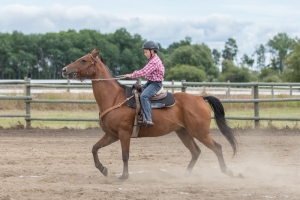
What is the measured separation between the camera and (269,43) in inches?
4274

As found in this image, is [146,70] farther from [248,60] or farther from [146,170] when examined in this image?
[248,60]

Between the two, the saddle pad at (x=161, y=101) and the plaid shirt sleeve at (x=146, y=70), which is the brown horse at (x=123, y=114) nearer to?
the saddle pad at (x=161, y=101)

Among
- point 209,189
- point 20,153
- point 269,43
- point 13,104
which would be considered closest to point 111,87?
point 209,189

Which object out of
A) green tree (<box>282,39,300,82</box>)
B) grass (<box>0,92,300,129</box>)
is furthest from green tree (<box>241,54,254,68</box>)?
grass (<box>0,92,300,129</box>)

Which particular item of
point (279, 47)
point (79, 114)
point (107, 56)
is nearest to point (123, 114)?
point (79, 114)

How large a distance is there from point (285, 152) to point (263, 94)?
11158 millimetres

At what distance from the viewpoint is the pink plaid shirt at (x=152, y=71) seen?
8.97 metres

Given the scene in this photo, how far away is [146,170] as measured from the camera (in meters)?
9.96

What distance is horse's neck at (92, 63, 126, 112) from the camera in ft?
30.2

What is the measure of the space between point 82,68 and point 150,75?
1133 millimetres

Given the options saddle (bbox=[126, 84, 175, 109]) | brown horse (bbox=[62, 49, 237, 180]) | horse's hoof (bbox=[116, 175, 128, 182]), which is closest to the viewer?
horse's hoof (bbox=[116, 175, 128, 182])

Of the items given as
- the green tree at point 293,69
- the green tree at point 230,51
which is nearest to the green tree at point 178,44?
the green tree at point 230,51

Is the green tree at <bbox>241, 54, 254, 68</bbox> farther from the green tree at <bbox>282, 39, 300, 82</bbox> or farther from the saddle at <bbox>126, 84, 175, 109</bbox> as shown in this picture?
the saddle at <bbox>126, 84, 175, 109</bbox>

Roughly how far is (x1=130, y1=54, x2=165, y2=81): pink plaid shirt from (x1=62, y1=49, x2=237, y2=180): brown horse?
55 centimetres
